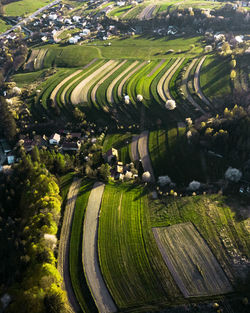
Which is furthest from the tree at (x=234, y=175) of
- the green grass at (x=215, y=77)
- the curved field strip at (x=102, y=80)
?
the curved field strip at (x=102, y=80)

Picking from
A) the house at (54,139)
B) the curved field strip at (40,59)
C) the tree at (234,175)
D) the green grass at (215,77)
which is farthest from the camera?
the curved field strip at (40,59)

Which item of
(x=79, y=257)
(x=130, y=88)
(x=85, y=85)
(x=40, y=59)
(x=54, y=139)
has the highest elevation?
(x=40, y=59)

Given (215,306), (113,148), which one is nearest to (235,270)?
(215,306)

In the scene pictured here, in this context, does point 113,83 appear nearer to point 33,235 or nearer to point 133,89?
point 133,89

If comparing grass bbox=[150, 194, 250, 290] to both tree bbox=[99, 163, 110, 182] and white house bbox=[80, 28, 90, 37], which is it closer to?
tree bbox=[99, 163, 110, 182]

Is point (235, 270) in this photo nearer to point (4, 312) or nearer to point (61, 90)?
point (4, 312)

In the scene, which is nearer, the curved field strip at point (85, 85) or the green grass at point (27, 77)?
the curved field strip at point (85, 85)

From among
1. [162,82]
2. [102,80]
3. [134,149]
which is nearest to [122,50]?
[102,80]

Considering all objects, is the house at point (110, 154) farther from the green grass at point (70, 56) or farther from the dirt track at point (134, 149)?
the green grass at point (70, 56)
